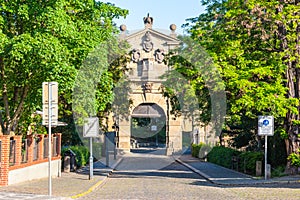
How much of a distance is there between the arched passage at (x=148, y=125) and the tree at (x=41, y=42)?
36.3 metres

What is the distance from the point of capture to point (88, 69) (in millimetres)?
25000

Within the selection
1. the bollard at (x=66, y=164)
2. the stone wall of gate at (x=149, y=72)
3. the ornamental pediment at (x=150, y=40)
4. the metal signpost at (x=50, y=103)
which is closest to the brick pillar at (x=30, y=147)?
the bollard at (x=66, y=164)

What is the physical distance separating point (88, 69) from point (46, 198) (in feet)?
31.9

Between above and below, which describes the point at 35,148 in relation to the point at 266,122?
below

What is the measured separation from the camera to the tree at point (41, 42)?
19.9m

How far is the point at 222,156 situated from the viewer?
39.3 metres

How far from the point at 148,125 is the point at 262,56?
5398 cm

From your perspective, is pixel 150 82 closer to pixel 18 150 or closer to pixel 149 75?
pixel 149 75

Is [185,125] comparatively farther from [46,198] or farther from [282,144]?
[46,198]

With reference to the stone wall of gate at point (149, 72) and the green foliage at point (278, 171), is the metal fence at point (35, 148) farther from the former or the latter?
the stone wall of gate at point (149, 72)

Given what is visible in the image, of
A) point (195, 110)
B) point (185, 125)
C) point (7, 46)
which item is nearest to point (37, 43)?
point (7, 46)

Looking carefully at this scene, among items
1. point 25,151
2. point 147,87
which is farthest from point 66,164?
point 147,87

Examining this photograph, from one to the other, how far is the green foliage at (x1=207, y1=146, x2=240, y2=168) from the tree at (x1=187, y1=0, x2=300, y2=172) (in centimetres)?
904

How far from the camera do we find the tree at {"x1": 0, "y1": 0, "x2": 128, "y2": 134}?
1990 cm
